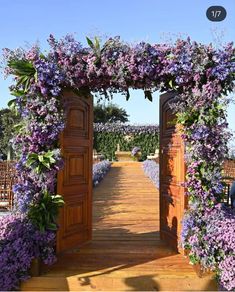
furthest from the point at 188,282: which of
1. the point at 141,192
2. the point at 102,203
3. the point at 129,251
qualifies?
the point at 141,192

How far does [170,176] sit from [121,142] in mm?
22154

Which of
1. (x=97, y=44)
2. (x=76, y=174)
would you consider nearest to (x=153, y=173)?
(x=76, y=174)

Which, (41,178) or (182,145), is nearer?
(41,178)

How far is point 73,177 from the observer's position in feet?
15.5

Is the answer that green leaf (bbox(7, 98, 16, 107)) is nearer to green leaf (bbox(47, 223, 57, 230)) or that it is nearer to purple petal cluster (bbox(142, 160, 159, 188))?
green leaf (bbox(47, 223, 57, 230))

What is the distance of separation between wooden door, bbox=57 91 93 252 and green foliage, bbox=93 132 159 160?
21.5m

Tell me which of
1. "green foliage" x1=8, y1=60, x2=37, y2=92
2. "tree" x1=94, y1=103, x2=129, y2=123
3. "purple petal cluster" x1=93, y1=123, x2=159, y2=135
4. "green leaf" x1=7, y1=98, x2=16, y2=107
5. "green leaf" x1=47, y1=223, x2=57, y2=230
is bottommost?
"green leaf" x1=47, y1=223, x2=57, y2=230

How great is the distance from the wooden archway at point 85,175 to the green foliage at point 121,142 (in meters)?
21.5

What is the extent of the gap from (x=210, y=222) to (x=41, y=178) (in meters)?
1.85

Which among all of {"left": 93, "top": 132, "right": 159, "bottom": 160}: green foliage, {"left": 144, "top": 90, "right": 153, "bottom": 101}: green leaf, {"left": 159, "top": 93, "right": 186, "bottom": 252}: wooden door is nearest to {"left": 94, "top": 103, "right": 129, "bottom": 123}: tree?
{"left": 93, "top": 132, "right": 159, "bottom": 160}: green foliage

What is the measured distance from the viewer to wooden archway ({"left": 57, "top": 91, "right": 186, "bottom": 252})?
4539mm

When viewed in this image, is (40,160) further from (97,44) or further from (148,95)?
(148,95)

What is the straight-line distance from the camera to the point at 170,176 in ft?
16.1

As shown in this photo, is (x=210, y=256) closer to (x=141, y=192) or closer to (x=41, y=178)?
Answer: (x=41, y=178)
